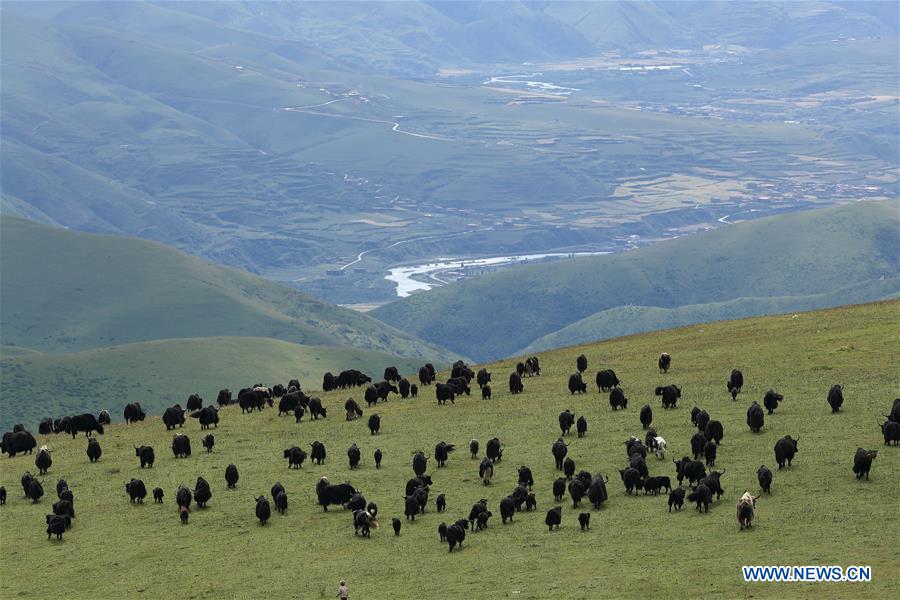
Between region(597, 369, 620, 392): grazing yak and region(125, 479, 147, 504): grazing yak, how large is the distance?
24.9 metres

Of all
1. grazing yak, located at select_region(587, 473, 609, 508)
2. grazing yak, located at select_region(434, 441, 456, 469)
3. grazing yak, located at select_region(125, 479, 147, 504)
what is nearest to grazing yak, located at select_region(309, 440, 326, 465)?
grazing yak, located at select_region(434, 441, 456, 469)

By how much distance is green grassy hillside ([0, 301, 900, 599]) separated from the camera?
3978 centimetres

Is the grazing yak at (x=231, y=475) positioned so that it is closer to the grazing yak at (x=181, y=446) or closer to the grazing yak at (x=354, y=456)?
the grazing yak at (x=354, y=456)

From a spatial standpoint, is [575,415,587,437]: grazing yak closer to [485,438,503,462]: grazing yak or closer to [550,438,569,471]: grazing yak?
[485,438,503,462]: grazing yak

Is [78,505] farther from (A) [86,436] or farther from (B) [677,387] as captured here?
(B) [677,387]

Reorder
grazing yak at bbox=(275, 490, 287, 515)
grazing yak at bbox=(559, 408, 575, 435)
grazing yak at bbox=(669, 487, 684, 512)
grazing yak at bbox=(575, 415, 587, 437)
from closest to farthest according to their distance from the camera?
grazing yak at bbox=(669, 487, 684, 512) < grazing yak at bbox=(275, 490, 287, 515) < grazing yak at bbox=(575, 415, 587, 437) < grazing yak at bbox=(559, 408, 575, 435)

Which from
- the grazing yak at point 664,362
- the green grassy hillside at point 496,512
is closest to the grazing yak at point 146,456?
the green grassy hillside at point 496,512

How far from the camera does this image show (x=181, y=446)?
62188 mm

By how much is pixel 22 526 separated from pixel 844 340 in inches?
1821

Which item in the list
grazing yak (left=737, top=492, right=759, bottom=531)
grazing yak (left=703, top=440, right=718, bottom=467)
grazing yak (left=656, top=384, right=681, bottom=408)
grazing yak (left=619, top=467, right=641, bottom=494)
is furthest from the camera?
grazing yak (left=656, top=384, right=681, bottom=408)

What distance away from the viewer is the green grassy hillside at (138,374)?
159750 millimetres

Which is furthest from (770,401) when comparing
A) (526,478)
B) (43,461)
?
Result: (43,461)

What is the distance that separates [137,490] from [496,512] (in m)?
15.2

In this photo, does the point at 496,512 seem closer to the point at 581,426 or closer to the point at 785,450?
the point at 785,450
